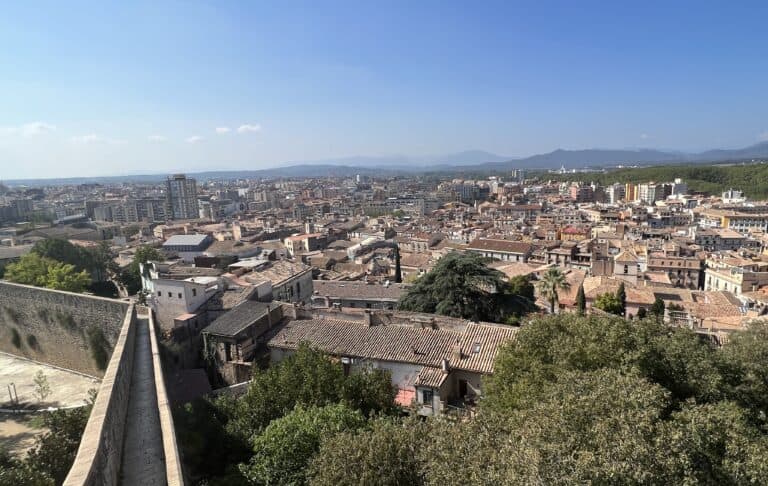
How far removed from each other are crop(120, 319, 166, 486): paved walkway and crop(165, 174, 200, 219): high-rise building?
140469 mm

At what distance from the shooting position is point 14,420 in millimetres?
19281

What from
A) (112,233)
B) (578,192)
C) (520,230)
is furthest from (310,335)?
(578,192)

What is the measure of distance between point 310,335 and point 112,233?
296 ft

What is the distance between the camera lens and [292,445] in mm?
10594

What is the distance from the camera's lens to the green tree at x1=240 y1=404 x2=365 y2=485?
34.0 feet

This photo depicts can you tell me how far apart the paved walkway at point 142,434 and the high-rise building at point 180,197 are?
140m

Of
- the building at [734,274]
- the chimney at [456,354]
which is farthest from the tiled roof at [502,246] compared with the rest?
the chimney at [456,354]

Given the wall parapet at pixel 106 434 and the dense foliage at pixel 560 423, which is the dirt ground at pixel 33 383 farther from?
the dense foliage at pixel 560 423

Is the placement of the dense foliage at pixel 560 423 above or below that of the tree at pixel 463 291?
above

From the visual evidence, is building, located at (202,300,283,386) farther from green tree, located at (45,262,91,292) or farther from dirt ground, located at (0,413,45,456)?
green tree, located at (45,262,91,292)

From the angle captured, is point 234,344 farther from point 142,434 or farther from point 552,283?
point 552,283

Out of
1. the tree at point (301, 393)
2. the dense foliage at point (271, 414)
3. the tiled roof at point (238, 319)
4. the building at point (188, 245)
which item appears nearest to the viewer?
the dense foliage at point (271, 414)

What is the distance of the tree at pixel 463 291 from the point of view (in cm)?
2578

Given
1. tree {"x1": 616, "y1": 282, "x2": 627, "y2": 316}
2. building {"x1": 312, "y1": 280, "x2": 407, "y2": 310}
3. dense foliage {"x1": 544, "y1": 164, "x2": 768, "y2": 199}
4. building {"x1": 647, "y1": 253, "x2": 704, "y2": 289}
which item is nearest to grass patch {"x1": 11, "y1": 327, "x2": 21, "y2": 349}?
building {"x1": 312, "y1": 280, "x2": 407, "y2": 310}
